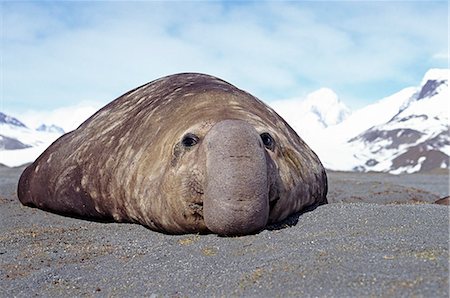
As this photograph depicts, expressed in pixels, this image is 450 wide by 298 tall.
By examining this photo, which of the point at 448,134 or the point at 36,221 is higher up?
the point at 448,134

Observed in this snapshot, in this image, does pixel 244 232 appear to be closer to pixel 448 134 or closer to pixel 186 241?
pixel 186 241

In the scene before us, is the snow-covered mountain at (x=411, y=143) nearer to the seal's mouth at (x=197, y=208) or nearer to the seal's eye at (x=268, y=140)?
the seal's eye at (x=268, y=140)

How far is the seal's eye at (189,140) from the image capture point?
5.82m

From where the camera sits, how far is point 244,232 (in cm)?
523

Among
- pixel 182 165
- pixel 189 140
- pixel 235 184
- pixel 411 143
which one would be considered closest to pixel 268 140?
pixel 189 140

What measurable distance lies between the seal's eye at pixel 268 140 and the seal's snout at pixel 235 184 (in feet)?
1.73

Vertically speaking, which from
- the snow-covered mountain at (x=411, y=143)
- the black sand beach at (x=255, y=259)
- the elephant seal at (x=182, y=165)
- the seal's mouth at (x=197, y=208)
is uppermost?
the snow-covered mountain at (x=411, y=143)

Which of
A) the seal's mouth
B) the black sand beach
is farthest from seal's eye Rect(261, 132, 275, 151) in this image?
the seal's mouth

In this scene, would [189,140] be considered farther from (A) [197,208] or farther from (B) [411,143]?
(B) [411,143]

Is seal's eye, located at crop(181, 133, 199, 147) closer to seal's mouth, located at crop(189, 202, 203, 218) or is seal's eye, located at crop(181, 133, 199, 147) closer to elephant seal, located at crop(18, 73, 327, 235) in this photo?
elephant seal, located at crop(18, 73, 327, 235)

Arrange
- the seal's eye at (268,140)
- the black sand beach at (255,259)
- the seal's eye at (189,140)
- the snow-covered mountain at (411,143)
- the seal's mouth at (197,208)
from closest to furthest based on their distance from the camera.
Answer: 1. the black sand beach at (255,259)
2. the seal's mouth at (197,208)
3. the seal's eye at (189,140)
4. the seal's eye at (268,140)
5. the snow-covered mountain at (411,143)

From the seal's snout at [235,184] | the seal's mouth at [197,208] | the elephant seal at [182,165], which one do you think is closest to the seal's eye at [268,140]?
the elephant seal at [182,165]

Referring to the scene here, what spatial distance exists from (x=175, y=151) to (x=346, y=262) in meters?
2.45

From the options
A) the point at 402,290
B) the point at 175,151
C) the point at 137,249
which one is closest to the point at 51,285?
the point at 137,249
